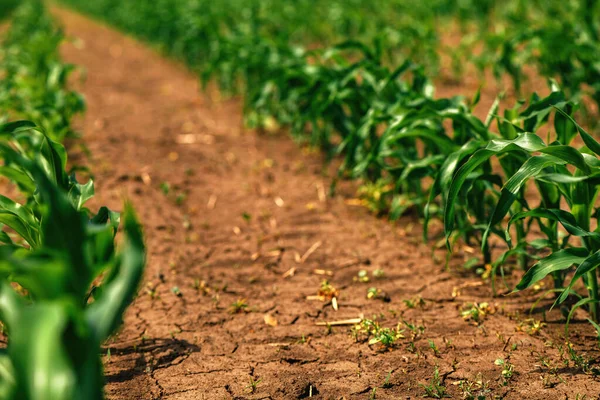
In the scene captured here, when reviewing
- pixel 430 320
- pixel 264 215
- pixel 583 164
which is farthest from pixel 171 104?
pixel 583 164

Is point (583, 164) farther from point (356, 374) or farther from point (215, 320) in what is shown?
point (215, 320)

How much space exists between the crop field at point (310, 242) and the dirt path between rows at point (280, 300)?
0.01 m

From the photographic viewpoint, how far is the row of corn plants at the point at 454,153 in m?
2.16

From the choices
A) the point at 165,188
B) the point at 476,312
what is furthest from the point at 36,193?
the point at 165,188

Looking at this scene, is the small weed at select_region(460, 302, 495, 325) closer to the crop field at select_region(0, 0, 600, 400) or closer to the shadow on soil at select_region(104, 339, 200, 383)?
the crop field at select_region(0, 0, 600, 400)

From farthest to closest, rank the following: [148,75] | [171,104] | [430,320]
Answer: [148,75], [171,104], [430,320]

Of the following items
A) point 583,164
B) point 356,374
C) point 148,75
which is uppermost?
point 583,164

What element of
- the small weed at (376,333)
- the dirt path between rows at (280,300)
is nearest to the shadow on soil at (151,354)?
the dirt path between rows at (280,300)

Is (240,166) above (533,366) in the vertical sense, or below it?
below

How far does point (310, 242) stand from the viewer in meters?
3.33

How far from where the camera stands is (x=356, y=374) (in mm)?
2186

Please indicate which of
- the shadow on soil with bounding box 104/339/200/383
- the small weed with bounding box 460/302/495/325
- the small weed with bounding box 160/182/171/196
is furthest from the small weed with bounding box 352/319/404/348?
the small weed with bounding box 160/182/171/196

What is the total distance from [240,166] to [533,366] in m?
2.74

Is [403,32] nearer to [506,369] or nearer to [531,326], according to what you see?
[531,326]
